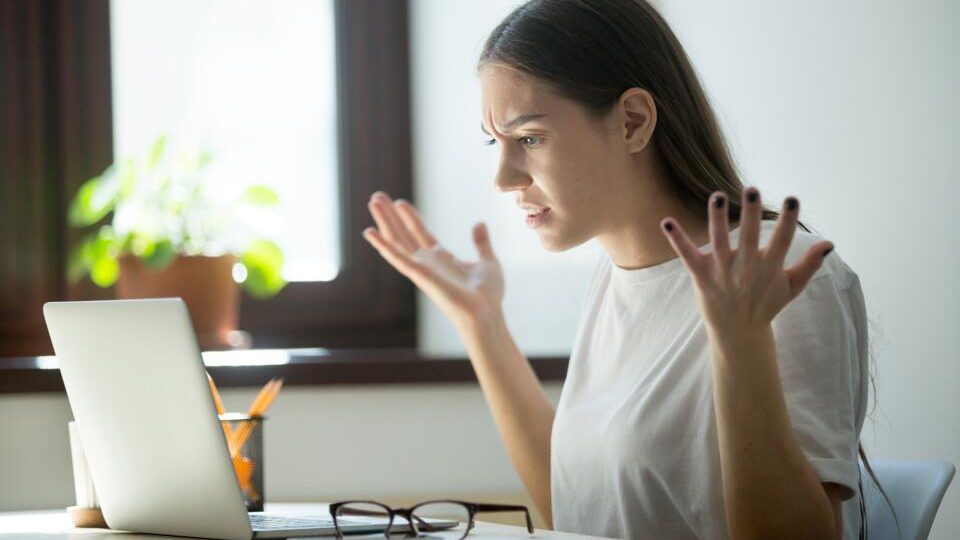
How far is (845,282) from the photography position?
1396 mm

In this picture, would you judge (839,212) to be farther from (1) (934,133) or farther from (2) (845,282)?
(2) (845,282)

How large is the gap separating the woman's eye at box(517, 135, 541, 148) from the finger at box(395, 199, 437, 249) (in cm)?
17

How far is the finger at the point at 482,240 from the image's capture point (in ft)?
5.07

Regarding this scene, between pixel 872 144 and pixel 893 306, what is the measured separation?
9.6 inches

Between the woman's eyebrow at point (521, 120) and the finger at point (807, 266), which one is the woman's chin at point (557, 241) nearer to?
the woman's eyebrow at point (521, 120)

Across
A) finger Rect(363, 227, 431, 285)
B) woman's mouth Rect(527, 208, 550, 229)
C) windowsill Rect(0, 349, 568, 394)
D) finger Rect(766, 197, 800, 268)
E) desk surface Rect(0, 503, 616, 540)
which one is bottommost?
windowsill Rect(0, 349, 568, 394)

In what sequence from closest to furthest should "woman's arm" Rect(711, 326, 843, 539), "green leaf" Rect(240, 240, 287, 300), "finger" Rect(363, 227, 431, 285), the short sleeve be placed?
"woman's arm" Rect(711, 326, 843, 539)
the short sleeve
"finger" Rect(363, 227, 431, 285)
"green leaf" Rect(240, 240, 287, 300)

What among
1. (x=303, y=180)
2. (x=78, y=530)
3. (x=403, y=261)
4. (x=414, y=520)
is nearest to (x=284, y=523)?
(x=414, y=520)

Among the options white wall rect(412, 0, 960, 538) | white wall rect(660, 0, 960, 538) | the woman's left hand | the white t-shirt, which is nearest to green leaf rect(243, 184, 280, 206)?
white wall rect(412, 0, 960, 538)

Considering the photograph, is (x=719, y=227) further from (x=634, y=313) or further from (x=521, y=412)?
(x=521, y=412)

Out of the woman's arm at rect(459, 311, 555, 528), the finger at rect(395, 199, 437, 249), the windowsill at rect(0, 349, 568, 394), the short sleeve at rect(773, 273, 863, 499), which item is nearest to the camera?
the short sleeve at rect(773, 273, 863, 499)

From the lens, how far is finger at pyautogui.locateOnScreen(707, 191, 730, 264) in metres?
1.10

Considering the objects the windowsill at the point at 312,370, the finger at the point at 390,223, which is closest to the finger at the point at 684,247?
the finger at the point at 390,223

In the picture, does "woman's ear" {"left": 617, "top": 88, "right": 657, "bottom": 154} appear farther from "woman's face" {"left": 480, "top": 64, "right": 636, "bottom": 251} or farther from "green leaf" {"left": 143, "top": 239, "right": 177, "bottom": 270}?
"green leaf" {"left": 143, "top": 239, "right": 177, "bottom": 270}
